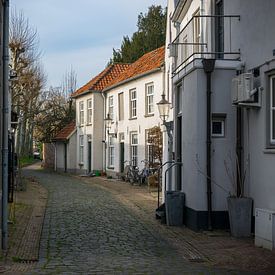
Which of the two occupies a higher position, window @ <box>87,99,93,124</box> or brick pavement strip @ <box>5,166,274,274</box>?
window @ <box>87,99,93,124</box>

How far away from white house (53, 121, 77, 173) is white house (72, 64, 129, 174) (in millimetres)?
722

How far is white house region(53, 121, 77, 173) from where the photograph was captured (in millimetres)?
43312

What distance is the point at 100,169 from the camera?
3784 cm

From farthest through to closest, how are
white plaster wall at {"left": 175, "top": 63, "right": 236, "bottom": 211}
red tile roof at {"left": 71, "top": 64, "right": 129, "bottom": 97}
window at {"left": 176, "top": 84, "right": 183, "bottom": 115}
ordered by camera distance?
red tile roof at {"left": 71, "top": 64, "right": 129, "bottom": 97}
window at {"left": 176, "top": 84, "right": 183, "bottom": 115}
white plaster wall at {"left": 175, "top": 63, "right": 236, "bottom": 211}

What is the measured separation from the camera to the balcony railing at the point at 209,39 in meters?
13.2

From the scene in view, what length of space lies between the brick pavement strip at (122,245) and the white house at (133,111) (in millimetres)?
11464

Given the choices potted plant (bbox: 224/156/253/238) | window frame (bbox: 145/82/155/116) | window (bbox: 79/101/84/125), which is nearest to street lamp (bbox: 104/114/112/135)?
window (bbox: 79/101/84/125)

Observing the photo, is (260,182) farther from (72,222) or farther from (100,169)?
(100,169)

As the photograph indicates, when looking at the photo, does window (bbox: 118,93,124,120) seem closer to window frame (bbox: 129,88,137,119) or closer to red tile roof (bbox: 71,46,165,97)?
red tile roof (bbox: 71,46,165,97)

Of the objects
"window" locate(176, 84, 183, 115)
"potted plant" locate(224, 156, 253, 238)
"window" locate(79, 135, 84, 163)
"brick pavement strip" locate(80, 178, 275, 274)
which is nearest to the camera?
"brick pavement strip" locate(80, 178, 275, 274)

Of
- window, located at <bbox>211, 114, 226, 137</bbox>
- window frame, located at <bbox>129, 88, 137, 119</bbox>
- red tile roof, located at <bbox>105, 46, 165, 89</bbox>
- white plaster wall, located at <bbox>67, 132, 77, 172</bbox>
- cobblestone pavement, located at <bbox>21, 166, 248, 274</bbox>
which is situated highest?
red tile roof, located at <bbox>105, 46, 165, 89</bbox>

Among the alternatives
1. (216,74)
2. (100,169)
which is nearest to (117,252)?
(216,74)

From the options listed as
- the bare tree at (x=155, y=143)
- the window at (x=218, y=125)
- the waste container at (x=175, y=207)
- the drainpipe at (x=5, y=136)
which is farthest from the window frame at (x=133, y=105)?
the drainpipe at (x=5, y=136)

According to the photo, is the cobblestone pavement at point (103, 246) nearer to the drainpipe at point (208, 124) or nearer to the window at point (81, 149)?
the drainpipe at point (208, 124)
